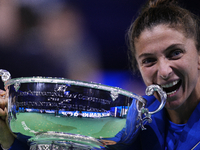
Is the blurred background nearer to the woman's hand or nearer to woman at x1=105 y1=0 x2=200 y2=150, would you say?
woman at x1=105 y1=0 x2=200 y2=150

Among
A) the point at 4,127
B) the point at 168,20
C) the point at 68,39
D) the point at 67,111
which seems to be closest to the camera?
the point at 67,111

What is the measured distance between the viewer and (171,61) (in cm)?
62

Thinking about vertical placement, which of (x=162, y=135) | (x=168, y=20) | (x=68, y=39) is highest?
(x=68, y=39)

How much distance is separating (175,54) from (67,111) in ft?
1.29

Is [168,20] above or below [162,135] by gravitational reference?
above

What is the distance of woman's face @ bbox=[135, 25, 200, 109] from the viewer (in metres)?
0.61

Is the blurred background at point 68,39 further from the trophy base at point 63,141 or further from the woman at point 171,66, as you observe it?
the trophy base at point 63,141

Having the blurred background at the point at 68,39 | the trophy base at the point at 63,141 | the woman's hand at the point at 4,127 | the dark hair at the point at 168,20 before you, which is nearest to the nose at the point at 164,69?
the dark hair at the point at 168,20

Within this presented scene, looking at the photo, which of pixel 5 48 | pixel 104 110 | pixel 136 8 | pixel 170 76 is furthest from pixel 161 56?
Answer: pixel 5 48

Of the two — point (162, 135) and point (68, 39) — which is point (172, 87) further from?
point (68, 39)

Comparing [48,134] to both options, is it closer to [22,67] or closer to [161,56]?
[161,56]

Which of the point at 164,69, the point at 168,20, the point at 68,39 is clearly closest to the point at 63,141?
the point at 164,69

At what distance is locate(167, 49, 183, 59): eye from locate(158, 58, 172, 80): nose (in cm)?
2

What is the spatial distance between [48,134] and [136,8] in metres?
1.25
